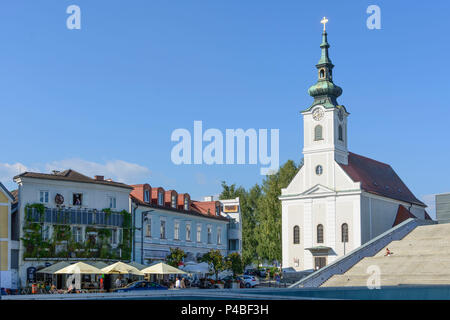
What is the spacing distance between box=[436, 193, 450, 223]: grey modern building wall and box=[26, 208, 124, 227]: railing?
3078 cm

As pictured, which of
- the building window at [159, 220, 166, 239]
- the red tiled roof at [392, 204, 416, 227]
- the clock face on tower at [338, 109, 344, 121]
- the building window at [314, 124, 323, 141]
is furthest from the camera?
the red tiled roof at [392, 204, 416, 227]

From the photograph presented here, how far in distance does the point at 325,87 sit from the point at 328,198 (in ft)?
40.2

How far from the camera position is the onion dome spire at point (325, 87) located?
71.7 metres

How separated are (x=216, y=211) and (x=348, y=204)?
13682mm

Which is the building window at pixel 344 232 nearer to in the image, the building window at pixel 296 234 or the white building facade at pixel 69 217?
the building window at pixel 296 234

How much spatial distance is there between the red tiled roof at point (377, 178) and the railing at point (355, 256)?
10953 millimetres

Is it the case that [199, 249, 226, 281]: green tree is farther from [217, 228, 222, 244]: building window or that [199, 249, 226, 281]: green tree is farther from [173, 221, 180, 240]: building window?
[217, 228, 222, 244]: building window

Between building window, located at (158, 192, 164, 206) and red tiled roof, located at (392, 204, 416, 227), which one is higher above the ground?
building window, located at (158, 192, 164, 206)

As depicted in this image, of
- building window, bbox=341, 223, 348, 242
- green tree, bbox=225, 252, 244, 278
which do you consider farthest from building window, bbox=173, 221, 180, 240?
building window, bbox=341, 223, 348, 242

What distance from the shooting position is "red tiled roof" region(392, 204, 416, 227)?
73188mm

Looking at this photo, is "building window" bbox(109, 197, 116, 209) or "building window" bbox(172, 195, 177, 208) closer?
"building window" bbox(109, 197, 116, 209)

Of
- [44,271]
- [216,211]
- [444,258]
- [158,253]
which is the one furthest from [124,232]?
[444,258]

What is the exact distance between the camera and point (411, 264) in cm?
4441

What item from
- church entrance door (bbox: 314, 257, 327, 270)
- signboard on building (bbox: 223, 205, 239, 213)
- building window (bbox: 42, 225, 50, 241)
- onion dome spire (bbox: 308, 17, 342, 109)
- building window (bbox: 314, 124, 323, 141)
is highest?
onion dome spire (bbox: 308, 17, 342, 109)
